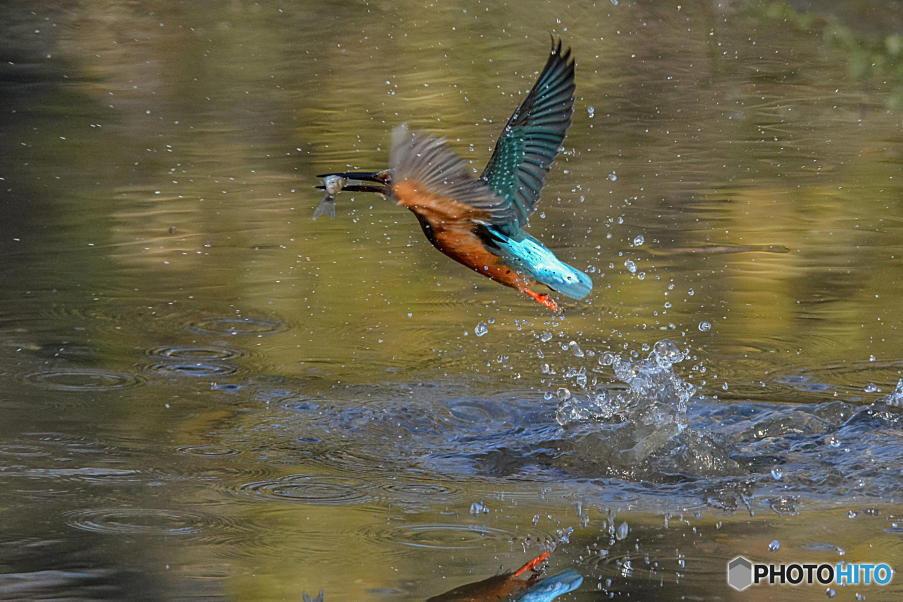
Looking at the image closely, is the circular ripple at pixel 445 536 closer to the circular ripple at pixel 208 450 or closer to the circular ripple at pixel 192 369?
the circular ripple at pixel 208 450

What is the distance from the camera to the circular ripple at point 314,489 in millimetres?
3982

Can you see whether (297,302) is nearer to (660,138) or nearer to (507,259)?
(507,259)

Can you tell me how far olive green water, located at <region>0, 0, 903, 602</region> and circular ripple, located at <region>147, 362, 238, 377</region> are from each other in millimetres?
12

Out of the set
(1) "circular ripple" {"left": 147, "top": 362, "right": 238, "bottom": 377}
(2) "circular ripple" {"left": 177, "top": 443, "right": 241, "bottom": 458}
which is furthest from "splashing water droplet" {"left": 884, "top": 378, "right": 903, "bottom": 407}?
(1) "circular ripple" {"left": 147, "top": 362, "right": 238, "bottom": 377}

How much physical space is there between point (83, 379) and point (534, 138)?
1.70 meters

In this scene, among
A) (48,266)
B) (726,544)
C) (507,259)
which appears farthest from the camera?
(48,266)

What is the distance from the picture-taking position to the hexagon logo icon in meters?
3.34

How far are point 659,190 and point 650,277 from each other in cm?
158

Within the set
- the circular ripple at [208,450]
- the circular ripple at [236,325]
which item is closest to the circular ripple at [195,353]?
the circular ripple at [236,325]

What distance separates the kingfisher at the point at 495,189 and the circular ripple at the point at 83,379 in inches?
47.2

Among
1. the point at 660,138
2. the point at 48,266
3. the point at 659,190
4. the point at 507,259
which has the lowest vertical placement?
the point at 507,259

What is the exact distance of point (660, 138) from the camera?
29.1 feet

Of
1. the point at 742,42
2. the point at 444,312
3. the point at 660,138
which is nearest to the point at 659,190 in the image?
the point at 660,138

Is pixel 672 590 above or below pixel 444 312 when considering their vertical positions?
below
